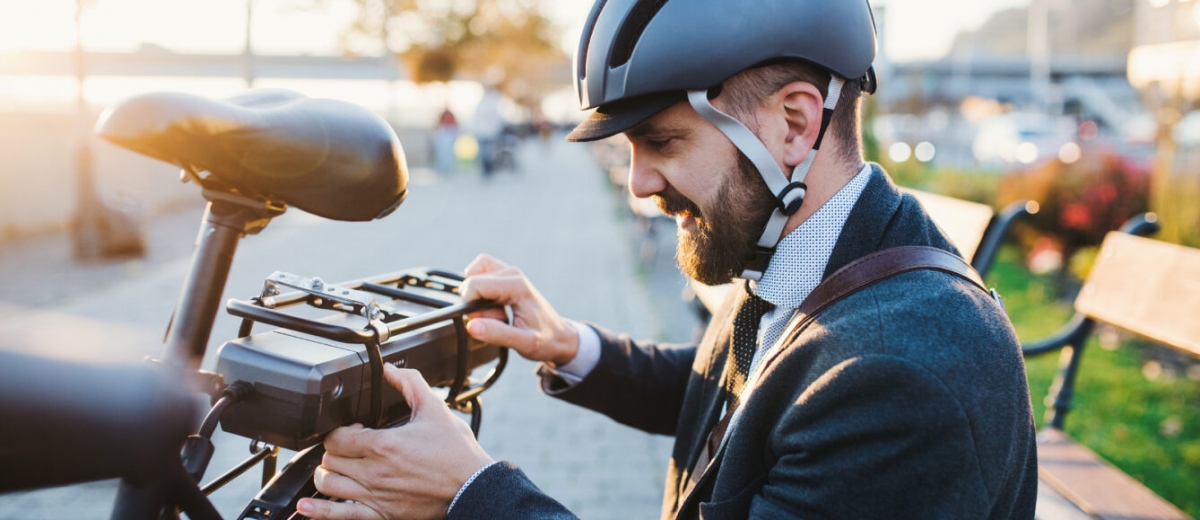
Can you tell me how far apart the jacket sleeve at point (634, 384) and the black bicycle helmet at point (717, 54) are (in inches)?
27.4

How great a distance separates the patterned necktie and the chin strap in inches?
7.1

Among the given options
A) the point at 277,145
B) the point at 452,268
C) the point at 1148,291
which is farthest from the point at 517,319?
the point at 452,268

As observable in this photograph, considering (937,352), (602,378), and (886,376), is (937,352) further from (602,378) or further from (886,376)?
(602,378)

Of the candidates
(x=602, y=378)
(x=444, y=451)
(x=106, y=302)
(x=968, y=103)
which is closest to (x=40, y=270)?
(x=106, y=302)

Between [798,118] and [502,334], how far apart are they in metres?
0.81

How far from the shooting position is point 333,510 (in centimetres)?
147

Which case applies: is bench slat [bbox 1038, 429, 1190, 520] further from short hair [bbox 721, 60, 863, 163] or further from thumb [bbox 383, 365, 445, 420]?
thumb [bbox 383, 365, 445, 420]

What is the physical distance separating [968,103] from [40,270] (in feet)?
219

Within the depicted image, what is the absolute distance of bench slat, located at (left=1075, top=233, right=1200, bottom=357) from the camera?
2.94 metres

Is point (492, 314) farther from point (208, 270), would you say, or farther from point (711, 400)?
point (208, 270)

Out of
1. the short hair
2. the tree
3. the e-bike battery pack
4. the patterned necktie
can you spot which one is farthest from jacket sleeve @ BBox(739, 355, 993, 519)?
the tree

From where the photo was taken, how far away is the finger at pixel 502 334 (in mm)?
1971

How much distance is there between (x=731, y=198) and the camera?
1.79 m

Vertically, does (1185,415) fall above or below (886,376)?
below
